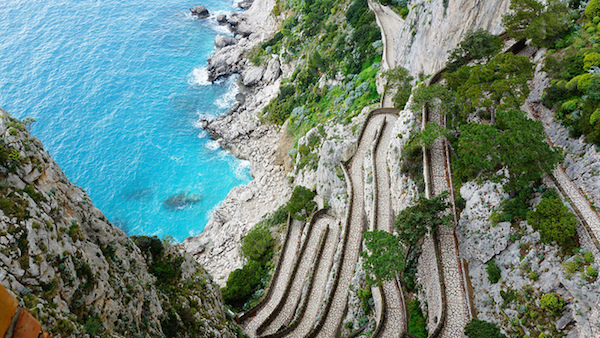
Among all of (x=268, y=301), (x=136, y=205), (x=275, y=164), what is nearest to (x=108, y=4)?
(x=136, y=205)

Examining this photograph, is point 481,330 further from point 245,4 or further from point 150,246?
point 245,4

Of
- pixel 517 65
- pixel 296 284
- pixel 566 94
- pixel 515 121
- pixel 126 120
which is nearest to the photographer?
pixel 515 121

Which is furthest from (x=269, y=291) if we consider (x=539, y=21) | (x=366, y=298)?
(x=539, y=21)

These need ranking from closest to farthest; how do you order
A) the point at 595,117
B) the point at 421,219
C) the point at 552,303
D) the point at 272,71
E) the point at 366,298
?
the point at 552,303, the point at 595,117, the point at 421,219, the point at 366,298, the point at 272,71

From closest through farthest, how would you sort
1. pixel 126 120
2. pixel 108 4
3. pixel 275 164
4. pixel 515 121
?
pixel 515 121 → pixel 275 164 → pixel 126 120 → pixel 108 4

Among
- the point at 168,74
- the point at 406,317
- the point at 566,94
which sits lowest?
the point at 406,317

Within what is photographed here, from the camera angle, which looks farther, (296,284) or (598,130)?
(296,284)

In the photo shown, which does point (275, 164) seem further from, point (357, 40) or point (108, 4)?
point (108, 4)
